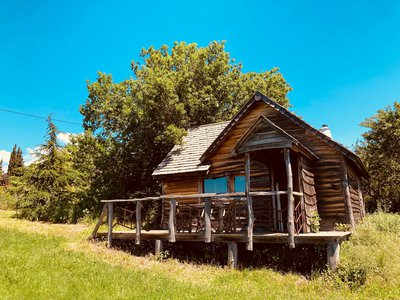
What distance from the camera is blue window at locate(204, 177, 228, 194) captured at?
1662cm

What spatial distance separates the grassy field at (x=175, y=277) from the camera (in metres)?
8.42

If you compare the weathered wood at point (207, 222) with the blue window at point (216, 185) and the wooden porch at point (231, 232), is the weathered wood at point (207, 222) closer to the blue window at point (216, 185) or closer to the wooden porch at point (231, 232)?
the wooden porch at point (231, 232)

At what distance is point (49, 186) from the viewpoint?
993 inches

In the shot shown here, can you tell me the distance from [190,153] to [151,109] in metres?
6.17

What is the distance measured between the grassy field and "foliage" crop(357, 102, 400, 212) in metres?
16.2

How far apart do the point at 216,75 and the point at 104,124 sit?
1078cm

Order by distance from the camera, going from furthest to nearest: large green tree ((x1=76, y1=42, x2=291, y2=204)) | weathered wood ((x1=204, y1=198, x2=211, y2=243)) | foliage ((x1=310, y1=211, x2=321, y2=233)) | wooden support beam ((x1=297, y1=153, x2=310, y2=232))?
large green tree ((x1=76, y1=42, x2=291, y2=204)) → foliage ((x1=310, y1=211, x2=321, y2=233)) → wooden support beam ((x1=297, y1=153, x2=310, y2=232)) → weathered wood ((x1=204, y1=198, x2=211, y2=243))

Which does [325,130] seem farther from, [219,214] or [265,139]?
[219,214]

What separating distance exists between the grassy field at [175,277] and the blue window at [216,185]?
504 cm

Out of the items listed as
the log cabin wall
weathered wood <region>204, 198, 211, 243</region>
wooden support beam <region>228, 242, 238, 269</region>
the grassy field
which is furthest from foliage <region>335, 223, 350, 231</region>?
weathered wood <region>204, 198, 211, 243</region>

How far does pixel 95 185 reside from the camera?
26.5 metres

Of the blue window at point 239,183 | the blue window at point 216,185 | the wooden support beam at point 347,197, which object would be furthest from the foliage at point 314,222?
the blue window at point 216,185

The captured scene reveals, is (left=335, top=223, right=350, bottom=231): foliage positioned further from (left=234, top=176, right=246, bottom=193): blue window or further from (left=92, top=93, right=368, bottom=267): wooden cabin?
(left=234, top=176, right=246, bottom=193): blue window

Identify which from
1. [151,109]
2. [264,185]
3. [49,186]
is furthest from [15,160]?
[264,185]
